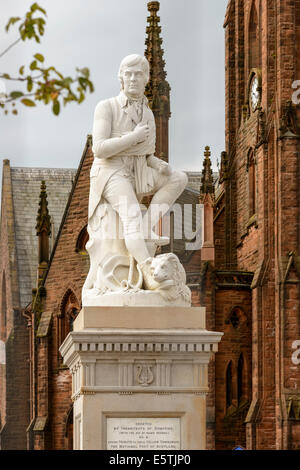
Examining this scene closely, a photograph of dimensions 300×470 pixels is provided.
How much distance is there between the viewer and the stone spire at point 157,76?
58844mm

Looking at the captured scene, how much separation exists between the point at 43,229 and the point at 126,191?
4296 cm

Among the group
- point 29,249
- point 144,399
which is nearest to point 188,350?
point 144,399

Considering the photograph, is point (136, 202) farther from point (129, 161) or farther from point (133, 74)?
point (133, 74)

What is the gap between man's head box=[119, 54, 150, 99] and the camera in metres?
18.4

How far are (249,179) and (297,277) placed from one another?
243 inches

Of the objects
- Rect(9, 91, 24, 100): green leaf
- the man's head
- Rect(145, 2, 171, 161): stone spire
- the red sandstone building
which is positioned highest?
Rect(145, 2, 171, 161): stone spire

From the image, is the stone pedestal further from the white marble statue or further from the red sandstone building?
the red sandstone building

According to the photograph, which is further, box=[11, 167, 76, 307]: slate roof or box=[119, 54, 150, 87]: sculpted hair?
box=[11, 167, 76, 307]: slate roof

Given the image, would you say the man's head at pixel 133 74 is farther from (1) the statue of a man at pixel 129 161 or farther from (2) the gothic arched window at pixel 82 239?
(2) the gothic arched window at pixel 82 239

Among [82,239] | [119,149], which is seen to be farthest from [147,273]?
[82,239]

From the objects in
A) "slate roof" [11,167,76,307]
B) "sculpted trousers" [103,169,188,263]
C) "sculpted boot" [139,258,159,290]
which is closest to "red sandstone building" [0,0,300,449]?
"slate roof" [11,167,76,307]

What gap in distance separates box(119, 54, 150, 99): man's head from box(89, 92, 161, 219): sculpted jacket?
113 millimetres

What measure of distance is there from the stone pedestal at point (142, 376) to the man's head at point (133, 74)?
8.46 feet

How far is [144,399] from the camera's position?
57.5 feet
